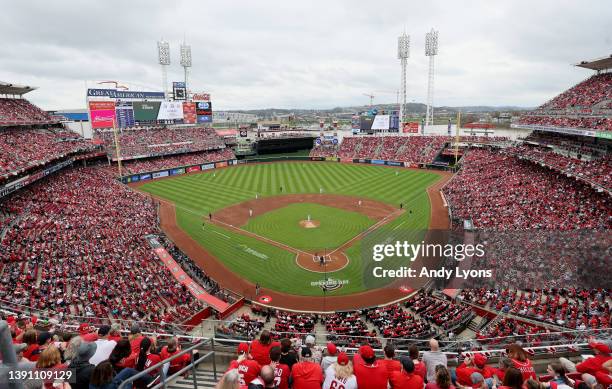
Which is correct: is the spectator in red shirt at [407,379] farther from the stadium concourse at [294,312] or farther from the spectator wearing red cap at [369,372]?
the spectator wearing red cap at [369,372]

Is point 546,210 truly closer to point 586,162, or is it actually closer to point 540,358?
point 586,162

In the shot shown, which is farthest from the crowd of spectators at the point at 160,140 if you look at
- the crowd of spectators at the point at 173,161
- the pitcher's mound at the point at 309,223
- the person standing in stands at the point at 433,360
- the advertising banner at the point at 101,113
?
the person standing in stands at the point at 433,360

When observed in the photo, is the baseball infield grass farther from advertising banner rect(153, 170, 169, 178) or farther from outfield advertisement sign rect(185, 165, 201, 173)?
outfield advertisement sign rect(185, 165, 201, 173)

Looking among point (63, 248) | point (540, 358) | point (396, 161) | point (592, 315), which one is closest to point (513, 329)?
point (592, 315)

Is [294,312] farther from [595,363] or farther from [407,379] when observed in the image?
[595,363]

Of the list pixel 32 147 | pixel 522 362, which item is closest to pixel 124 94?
pixel 32 147

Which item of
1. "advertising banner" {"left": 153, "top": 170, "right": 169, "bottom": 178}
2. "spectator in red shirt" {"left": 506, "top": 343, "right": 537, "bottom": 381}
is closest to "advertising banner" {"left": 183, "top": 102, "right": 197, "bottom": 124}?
"advertising banner" {"left": 153, "top": 170, "right": 169, "bottom": 178}
